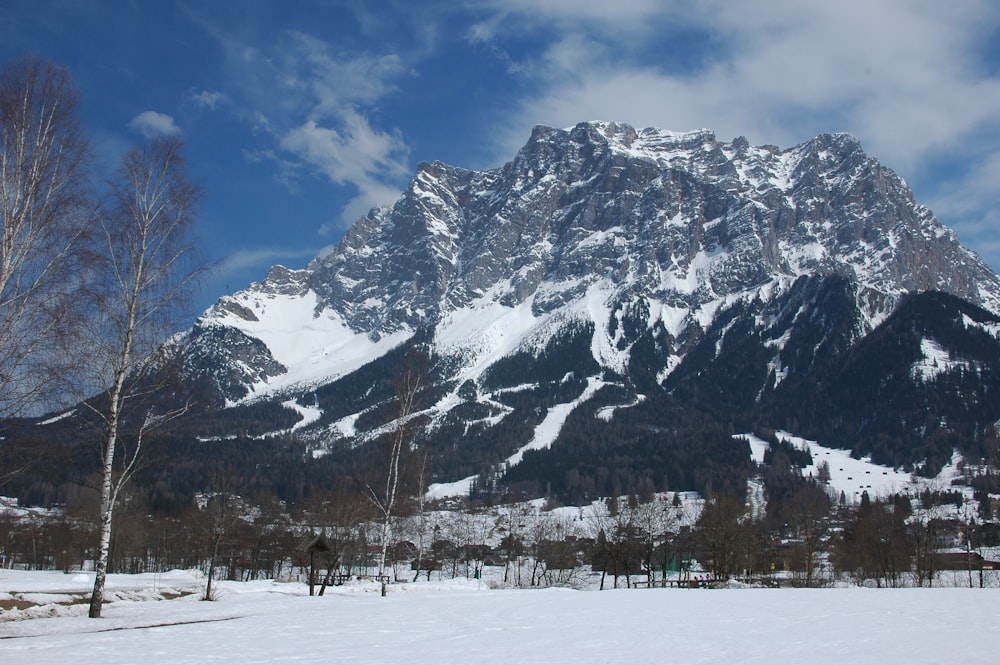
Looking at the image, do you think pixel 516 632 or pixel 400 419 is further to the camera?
pixel 400 419

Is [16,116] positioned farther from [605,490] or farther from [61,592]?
[605,490]

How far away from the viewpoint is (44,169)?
63.6 ft

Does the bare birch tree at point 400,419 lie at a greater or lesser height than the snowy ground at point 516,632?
greater

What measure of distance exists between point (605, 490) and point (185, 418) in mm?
178232

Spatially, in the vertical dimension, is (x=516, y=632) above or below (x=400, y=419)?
below

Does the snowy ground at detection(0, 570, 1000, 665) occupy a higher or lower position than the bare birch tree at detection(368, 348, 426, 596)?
lower

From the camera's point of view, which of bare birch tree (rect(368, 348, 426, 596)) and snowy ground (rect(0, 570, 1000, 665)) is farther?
bare birch tree (rect(368, 348, 426, 596))

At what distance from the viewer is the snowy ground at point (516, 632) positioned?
50.9 feet

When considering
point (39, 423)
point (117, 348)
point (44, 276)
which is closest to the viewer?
point (44, 276)

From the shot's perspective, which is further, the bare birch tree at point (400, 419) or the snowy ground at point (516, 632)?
the bare birch tree at point (400, 419)

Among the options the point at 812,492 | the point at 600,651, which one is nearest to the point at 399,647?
the point at 600,651

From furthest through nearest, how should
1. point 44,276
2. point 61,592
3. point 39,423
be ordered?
point 61,592 → point 39,423 → point 44,276

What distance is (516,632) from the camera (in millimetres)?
20625

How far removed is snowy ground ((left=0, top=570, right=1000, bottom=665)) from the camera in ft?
50.9
